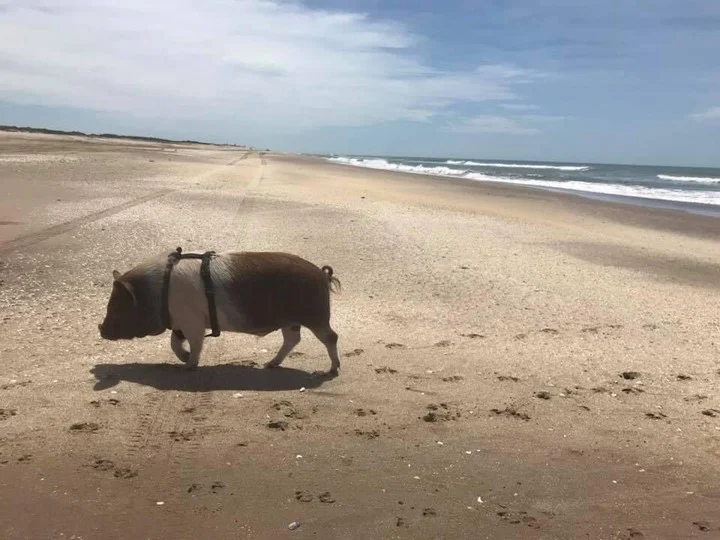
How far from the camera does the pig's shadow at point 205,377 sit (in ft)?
19.9

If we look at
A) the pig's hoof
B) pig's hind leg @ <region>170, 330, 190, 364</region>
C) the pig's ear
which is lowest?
the pig's hoof

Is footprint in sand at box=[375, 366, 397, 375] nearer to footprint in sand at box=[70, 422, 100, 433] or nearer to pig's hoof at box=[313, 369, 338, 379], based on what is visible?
pig's hoof at box=[313, 369, 338, 379]

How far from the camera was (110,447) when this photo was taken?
4789 mm

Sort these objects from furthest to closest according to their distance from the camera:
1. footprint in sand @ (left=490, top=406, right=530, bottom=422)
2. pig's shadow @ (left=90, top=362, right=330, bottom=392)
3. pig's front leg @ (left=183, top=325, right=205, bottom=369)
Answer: pig's front leg @ (left=183, top=325, right=205, bottom=369)
pig's shadow @ (left=90, top=362, right=330, bottom=392)
footprint in sand @ (left=490, top=406, right=530, bottom=422)

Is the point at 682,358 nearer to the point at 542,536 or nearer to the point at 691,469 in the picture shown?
the point at 691,469

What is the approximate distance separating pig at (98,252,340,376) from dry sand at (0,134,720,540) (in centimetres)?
41

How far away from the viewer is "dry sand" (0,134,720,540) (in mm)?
4152

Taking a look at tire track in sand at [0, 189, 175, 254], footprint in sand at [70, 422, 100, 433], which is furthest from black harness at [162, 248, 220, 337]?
tire track in sand at [0, 189, 175, 254]

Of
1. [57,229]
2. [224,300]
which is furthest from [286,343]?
[57,229]

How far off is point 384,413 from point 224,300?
1.89 m

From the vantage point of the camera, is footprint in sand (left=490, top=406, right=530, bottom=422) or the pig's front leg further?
the pig's front leg

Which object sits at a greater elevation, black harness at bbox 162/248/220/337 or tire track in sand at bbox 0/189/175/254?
black harness at bbox 162/248/220/337

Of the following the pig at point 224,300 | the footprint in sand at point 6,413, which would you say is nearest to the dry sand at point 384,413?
the footprint in sand at point 6,413

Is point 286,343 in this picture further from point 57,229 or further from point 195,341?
point 57,229
